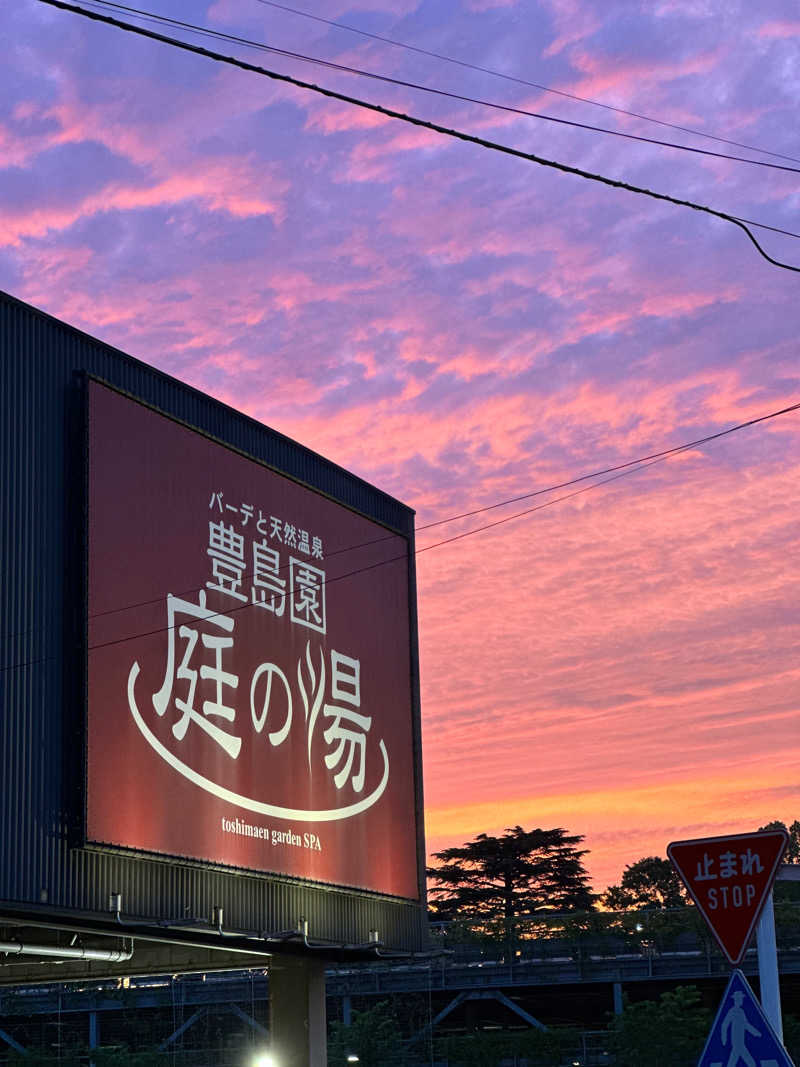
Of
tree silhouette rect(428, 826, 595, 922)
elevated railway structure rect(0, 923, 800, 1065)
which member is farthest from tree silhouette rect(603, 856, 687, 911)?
elevated railway structure rect(0, 923, 800, 1065)

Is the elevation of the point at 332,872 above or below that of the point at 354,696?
below

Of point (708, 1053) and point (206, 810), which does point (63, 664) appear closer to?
point (206, 810)

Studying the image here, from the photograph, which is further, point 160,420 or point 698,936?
point 698,936

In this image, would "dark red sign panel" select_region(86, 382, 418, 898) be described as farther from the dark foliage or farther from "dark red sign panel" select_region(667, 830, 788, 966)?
the dark foliage

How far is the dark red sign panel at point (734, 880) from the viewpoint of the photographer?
308 inches

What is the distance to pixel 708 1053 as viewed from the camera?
7.58 metres

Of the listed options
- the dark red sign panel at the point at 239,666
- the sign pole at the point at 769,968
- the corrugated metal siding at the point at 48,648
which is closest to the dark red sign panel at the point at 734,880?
the sign pole at the point at 769,968

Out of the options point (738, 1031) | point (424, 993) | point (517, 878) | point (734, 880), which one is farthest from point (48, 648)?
point (517, 878)

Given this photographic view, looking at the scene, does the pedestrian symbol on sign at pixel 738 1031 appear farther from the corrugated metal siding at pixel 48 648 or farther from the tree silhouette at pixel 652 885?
the tree silhouette at pixel 652 885

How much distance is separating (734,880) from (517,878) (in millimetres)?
102087

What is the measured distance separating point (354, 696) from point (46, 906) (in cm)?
928

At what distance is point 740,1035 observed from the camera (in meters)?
7.48

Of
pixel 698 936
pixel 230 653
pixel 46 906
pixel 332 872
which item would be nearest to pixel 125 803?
pixel 46 906

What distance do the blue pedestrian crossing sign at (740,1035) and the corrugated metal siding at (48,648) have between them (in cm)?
1452
